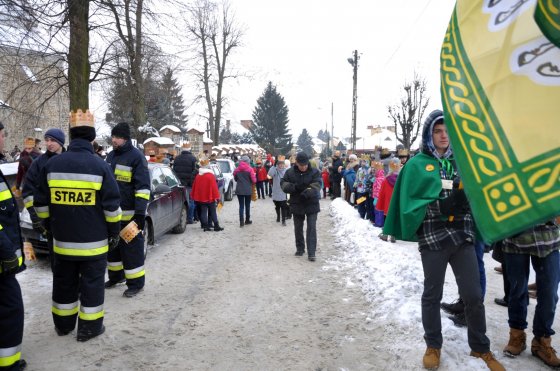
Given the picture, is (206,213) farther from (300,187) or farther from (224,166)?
(224,166)

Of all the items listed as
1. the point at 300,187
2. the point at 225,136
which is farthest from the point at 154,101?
the point at 225,136

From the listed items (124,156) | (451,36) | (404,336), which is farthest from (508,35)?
(124,156)

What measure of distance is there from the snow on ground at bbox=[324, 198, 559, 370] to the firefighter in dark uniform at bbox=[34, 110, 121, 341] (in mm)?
3034

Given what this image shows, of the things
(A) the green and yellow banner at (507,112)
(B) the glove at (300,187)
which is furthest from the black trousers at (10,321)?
(B) the glove at (300,187)

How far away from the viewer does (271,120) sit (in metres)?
69.4

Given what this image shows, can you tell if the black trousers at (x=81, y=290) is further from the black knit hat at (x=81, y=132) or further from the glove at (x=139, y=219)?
the glove at (x=139, y=219)

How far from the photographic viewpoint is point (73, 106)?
10555mm

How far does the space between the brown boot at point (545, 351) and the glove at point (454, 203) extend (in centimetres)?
140

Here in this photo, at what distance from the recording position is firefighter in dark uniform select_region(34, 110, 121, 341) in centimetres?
415

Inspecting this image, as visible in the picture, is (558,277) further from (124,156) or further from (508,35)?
(124,156)

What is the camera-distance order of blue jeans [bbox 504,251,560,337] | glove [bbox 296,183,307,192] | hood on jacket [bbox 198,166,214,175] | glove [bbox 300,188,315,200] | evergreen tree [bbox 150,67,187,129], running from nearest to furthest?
blue jeans [bbox 504,251,560,337]
glove [bbox 300,188,315,200]
glove [bbox 296,183,307,192]
hood on jacket [bbox 198,166,214,175]
evergreen tree [bbox 150,67,187,129]

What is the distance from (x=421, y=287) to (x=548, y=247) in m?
1.95

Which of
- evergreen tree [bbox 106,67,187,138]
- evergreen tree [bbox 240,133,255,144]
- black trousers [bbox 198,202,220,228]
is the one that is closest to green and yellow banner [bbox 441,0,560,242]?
black trousers [bbox 198,202,220,228]

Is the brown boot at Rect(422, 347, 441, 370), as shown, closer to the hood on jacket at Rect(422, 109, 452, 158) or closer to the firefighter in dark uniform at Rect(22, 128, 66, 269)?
the hood on jacket at Rect(422, 109, 452, 158)
